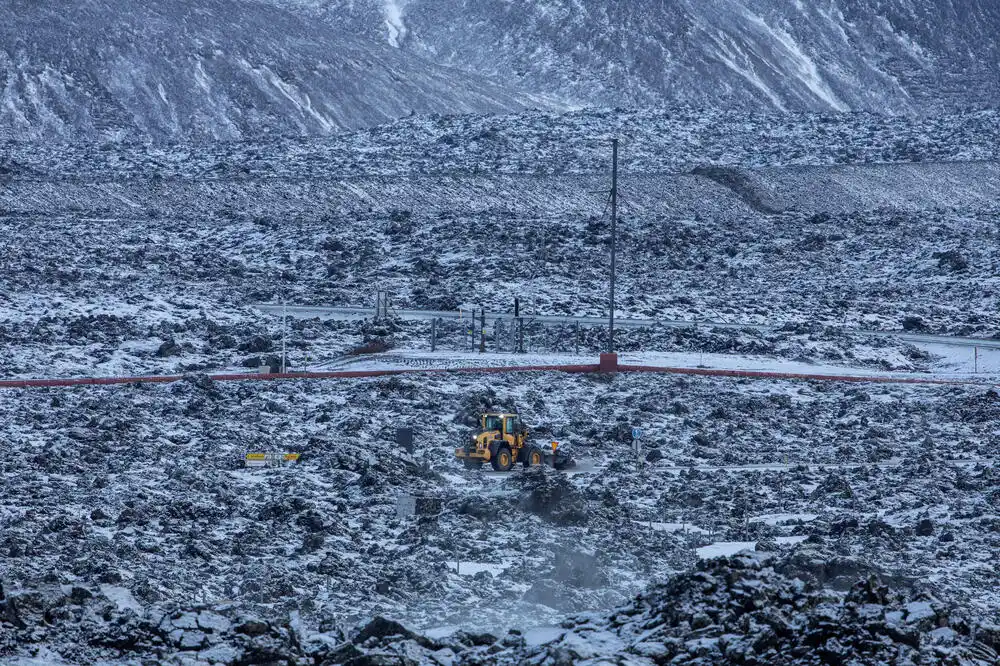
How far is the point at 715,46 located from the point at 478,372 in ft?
342

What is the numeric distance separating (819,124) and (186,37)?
45.2 meters

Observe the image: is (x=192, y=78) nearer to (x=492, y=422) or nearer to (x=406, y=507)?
(x=492, y=422)

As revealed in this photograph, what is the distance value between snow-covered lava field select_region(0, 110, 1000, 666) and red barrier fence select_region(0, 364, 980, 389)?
656mm

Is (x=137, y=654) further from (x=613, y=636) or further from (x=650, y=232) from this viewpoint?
(x=650, y=232)

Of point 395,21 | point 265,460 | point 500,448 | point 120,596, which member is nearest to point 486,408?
point 500,448

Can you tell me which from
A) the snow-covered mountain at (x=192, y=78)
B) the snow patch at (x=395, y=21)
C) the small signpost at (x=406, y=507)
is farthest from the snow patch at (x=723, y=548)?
the snow patch at (x=395, y=21)

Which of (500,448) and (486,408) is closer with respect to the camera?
(500,448)

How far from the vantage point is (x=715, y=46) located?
5448 inches

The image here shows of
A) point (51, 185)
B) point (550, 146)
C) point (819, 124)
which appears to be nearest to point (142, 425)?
point (51, 185)

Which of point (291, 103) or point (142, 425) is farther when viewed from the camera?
point (291, 103)

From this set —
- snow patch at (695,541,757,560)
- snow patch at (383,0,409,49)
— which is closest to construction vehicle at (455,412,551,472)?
→ snow patch at (695,541,757,560)

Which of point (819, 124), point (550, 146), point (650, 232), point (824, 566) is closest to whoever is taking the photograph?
point (824, 566)

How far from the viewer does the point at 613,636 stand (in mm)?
15148

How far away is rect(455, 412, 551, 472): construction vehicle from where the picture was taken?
29078 millimetres
